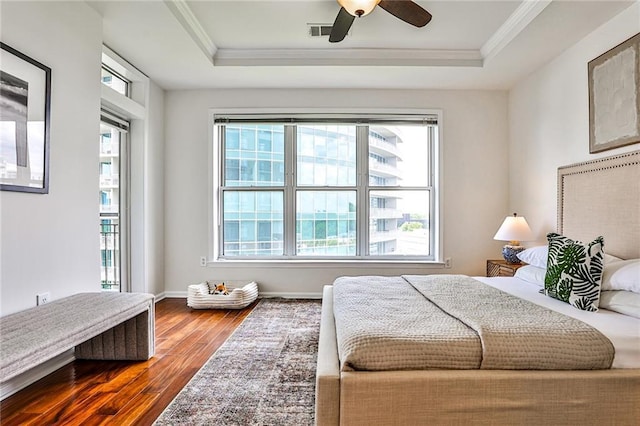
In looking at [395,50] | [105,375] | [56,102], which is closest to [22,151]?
[56,102]

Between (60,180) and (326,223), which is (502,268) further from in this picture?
(60,180)

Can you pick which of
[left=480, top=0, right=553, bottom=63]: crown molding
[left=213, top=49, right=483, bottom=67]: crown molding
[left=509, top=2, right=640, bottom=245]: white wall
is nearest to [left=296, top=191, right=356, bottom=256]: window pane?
[left=213, top=49, right=483, bottom=67]: crown molding

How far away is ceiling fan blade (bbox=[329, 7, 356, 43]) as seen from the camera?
7.61ft

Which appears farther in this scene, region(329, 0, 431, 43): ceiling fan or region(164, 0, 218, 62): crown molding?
region(164, 0, 218, 62): crown molding

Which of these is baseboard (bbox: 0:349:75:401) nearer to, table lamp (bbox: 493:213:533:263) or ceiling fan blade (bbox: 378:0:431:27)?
ceiling fan blade (bbox: 378:0:431:27)

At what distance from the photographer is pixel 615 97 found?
2.69 metres

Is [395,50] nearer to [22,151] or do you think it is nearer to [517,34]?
[517,34]

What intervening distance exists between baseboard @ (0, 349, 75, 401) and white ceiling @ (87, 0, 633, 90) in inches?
98.9

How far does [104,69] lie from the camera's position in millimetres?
3463

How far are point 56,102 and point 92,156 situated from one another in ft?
1.53

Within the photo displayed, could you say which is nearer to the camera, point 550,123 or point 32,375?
point 32,375

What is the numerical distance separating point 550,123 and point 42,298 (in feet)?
14.5

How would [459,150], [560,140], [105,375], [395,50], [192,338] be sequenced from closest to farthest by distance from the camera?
[105,375], [192,338], [560,140], [395,50], [459,150]

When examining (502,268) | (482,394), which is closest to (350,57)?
(502,268)
